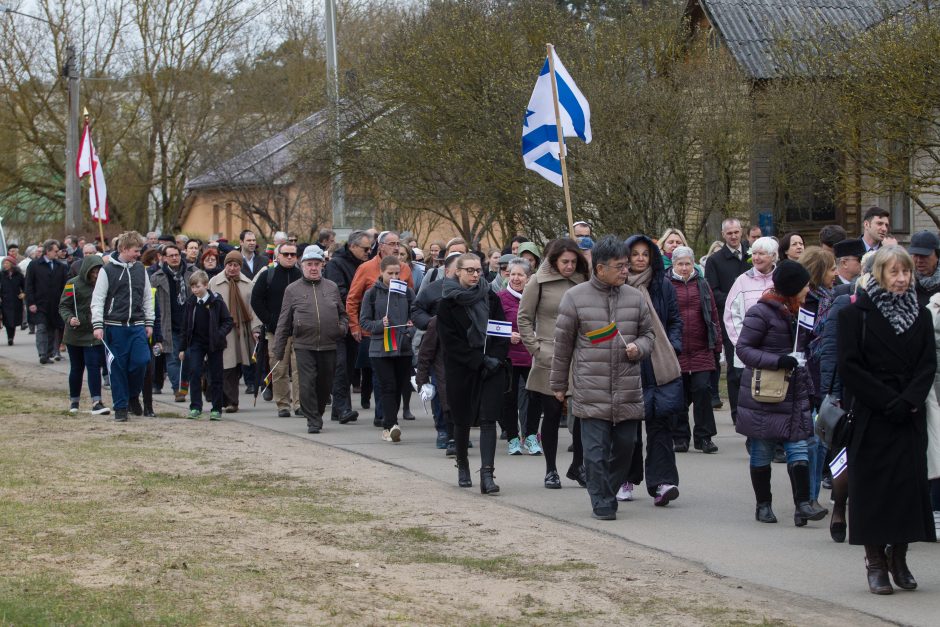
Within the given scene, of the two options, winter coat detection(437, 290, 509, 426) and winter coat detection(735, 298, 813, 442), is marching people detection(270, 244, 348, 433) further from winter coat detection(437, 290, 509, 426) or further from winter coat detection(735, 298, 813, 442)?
winter coat detection(735, 298, 813, 442)

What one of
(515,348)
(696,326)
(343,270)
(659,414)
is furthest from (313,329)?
(659,414)

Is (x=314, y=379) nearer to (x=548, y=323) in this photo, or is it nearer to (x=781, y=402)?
(x=548, y=323)

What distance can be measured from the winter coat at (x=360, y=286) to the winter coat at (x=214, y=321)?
1.45 metres

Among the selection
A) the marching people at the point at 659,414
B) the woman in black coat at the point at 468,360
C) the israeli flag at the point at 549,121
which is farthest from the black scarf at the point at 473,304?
the israeli flag at the point at 549,121

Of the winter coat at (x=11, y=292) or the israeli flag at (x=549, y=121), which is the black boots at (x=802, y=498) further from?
the winter coat at (x=11, y=292)

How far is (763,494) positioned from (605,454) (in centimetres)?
109

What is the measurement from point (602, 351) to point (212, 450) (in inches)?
194

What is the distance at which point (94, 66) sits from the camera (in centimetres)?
4744

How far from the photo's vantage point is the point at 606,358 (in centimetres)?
958

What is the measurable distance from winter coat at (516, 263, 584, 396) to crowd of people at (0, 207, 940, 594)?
2 centimetres

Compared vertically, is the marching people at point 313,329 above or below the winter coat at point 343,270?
below

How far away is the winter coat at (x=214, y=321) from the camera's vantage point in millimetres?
15484

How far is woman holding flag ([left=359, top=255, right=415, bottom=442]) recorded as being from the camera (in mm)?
13930

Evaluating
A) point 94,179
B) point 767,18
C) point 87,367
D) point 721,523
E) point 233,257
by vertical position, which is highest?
point 767,18
